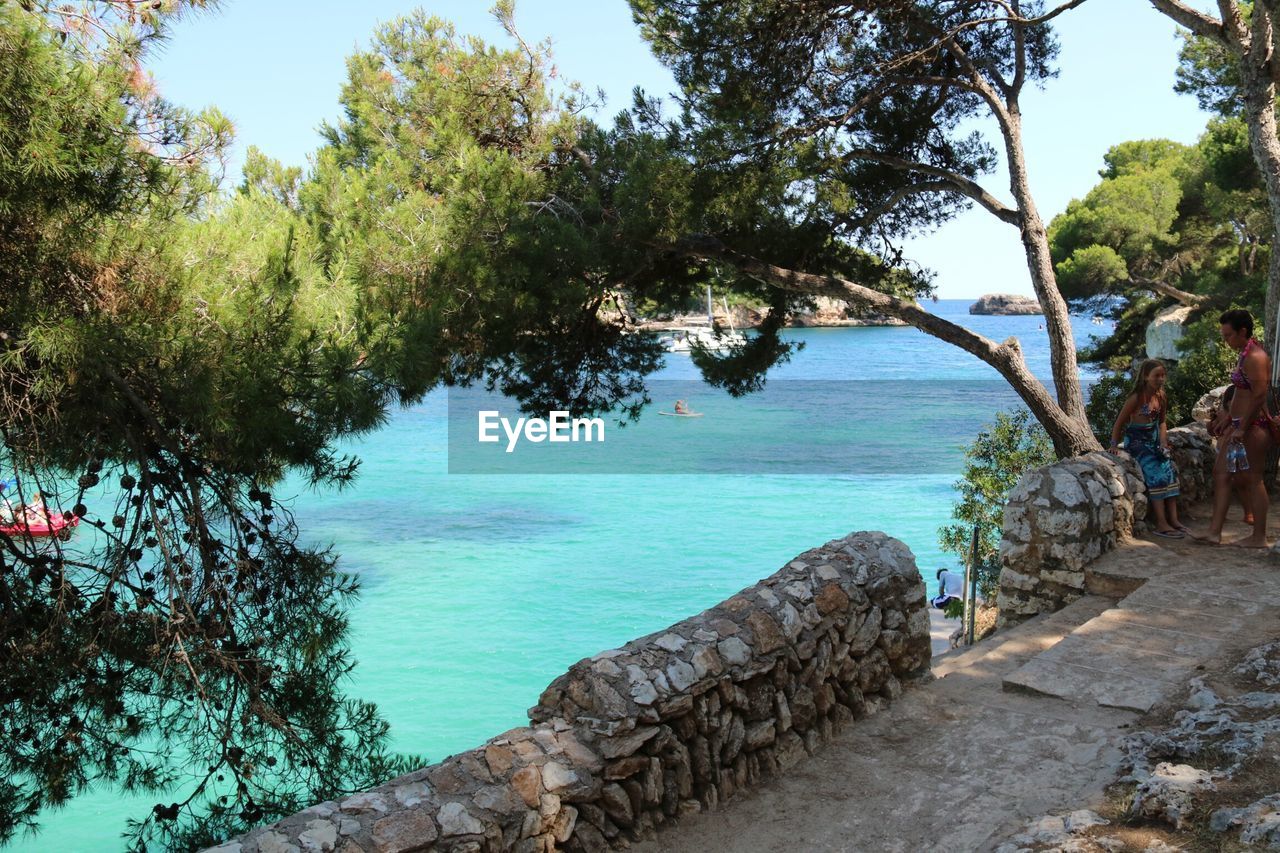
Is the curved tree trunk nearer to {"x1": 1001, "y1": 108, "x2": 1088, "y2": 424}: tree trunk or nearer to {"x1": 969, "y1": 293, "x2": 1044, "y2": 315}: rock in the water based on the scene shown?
{"x1": 1001, "y1": 108, "x2": 1088, "y2": 424}: tree trunk

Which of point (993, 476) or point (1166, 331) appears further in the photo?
point (1166, 331)

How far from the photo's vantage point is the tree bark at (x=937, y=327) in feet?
33.5

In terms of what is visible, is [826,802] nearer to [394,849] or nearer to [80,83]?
[394,849]

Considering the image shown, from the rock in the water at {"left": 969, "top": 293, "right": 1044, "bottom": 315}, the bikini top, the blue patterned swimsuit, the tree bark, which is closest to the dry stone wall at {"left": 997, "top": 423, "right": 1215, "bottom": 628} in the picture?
the blue patterned swimsuit

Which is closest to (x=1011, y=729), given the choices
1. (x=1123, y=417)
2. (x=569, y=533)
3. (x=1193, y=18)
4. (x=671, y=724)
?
(x=671, y=724)

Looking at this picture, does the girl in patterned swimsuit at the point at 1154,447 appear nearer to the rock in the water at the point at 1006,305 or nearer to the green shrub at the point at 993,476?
the green shrub at the point at 993,476

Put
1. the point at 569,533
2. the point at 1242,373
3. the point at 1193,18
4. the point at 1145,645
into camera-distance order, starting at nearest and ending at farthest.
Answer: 1. the point at 1145,645
2. the point at 1242,373
3. the point at 1193,18
4. the point at 569,533

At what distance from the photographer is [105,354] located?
4.55 meters

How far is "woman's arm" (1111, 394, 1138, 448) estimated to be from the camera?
7867 millimetres

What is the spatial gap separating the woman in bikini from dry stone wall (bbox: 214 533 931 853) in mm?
3200

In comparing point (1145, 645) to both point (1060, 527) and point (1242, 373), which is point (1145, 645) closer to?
point (1060, 527)

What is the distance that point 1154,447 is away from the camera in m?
7.84

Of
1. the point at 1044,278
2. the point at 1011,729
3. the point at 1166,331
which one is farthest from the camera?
the point at 1166,331

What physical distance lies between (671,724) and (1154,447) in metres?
5.29
